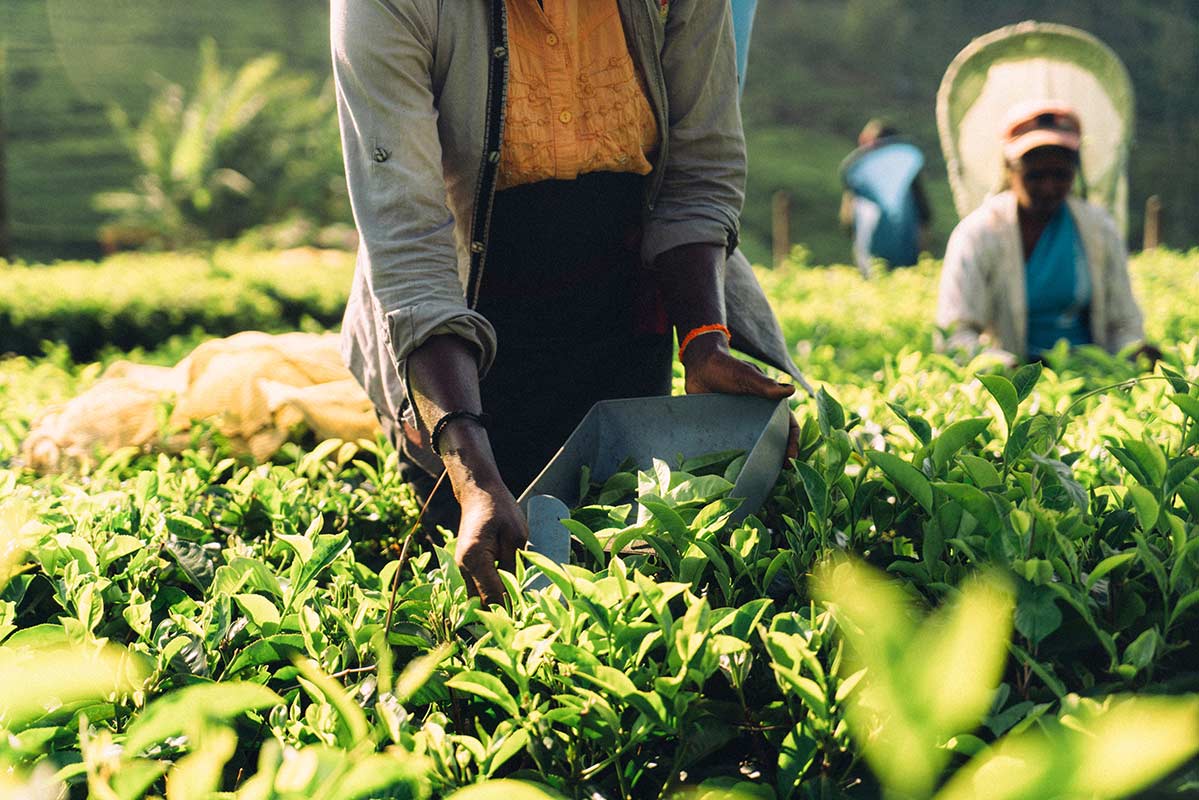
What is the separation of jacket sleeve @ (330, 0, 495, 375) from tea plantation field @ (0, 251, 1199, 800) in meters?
0.38

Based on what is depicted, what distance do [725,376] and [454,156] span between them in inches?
25.0

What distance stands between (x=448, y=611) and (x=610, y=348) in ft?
3.51

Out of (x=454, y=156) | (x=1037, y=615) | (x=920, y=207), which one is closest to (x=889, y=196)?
(x=920, y=207)

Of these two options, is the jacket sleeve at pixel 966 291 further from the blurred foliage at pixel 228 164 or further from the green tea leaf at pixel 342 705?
the blurred foliage at pixel 228 164

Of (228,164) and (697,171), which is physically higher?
(228,164)

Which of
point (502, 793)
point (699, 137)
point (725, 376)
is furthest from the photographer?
point (699, 137)

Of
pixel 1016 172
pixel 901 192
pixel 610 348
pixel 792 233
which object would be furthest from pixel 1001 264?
pixel 792 233

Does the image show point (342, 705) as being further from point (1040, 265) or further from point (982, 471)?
point (1040, 265)

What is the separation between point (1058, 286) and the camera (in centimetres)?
421

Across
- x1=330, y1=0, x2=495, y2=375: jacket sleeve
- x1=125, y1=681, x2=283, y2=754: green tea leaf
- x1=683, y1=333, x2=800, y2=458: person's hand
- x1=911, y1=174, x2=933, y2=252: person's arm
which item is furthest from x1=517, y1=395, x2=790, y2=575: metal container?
x1=911, y1=174, x2=933, y2=252: person's arm

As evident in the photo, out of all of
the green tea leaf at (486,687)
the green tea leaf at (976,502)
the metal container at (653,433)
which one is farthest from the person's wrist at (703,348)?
the green tea leaf at (486,687)

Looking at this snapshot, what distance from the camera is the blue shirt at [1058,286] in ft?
13.8

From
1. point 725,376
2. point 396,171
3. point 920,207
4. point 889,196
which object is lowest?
point 725,376

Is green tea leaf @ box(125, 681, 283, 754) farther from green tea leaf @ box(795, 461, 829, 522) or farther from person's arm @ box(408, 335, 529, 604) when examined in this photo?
green tea leaf @ box(795, 461, 829, 522)
